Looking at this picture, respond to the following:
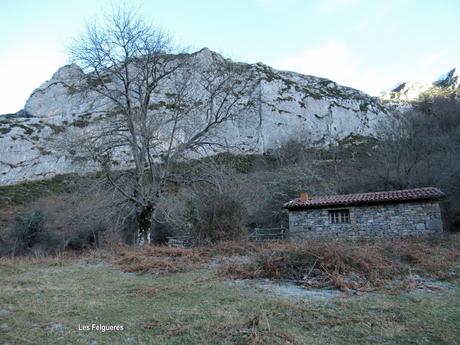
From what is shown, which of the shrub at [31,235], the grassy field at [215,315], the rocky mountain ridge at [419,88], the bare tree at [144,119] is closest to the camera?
the grassy field at [215,315]

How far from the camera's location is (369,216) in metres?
16.5

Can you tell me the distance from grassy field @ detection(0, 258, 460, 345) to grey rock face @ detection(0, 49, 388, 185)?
1297 inches

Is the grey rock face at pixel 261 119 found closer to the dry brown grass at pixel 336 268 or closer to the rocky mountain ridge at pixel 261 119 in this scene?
the rocky mountain ridge at pixel 261 119

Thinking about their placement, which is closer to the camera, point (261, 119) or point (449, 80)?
point (261, 119)

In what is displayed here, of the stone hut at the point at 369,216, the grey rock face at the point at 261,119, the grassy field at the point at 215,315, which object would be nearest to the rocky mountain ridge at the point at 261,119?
the grey rock face at the point at 261,119

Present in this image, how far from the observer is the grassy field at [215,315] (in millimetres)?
4012

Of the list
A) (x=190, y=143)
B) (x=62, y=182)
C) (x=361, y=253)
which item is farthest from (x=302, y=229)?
(x=62, y=182)

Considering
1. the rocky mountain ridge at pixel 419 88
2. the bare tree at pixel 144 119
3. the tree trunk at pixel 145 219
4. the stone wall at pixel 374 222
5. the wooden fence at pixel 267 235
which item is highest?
the rocky mountain ridge at pixel 419 88

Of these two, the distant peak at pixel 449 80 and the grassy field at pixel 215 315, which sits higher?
the distant peak at pixel 449 80

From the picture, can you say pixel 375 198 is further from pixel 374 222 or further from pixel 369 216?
pixel 374 222

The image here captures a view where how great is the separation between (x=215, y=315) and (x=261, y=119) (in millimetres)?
41558

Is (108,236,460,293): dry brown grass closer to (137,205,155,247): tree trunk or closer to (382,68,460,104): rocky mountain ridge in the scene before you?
(137,205,155,247): tree trunk

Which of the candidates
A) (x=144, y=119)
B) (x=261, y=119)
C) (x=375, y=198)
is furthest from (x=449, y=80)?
(x=144, y=119)

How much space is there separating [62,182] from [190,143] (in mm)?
26183
